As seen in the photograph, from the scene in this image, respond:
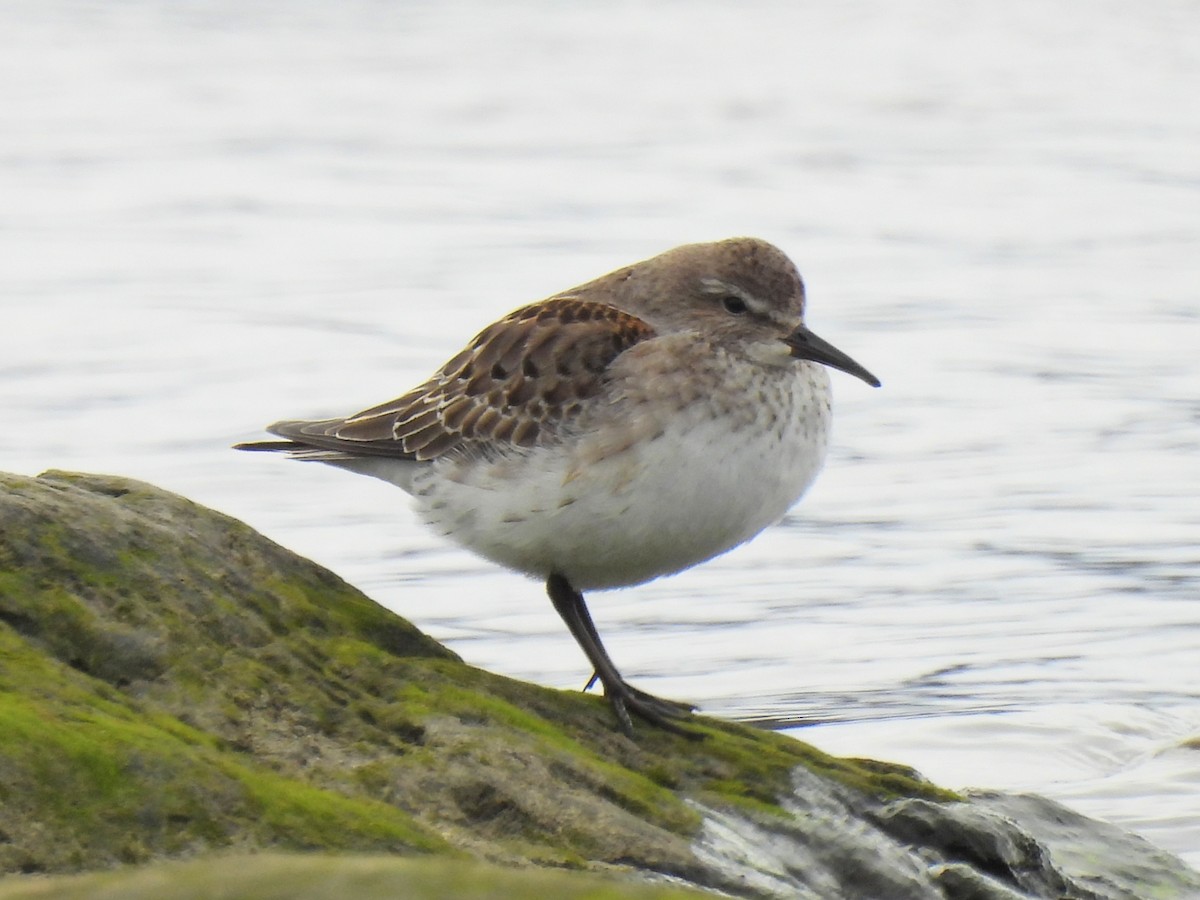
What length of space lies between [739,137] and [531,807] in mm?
19035

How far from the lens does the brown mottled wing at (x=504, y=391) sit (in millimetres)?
6629

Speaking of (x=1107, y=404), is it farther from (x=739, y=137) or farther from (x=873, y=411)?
(x=739, y=137)

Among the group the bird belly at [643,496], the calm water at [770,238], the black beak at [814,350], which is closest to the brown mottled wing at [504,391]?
the bird belly at [643,496]

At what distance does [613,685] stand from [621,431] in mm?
789

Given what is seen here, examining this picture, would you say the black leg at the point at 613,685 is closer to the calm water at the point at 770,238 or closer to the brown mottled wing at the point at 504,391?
the brown mottled wing at the point at 504,391

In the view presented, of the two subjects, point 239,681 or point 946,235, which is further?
point 946,235

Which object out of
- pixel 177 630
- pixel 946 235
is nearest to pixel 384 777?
pixel 177 630

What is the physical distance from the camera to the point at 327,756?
193 inches

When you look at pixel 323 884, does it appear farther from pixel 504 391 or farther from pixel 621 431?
pixel 504 391

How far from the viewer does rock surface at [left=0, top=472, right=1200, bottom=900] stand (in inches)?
172

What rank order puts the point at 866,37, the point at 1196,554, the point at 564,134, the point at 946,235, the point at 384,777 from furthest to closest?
the point at 866,37
the point at 564,134
the point at 946,235
the point at 1196,554
the point at 384,777

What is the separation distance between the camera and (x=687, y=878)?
4.98 metres

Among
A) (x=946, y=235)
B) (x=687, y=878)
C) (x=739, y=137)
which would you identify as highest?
(x=739, y=137)

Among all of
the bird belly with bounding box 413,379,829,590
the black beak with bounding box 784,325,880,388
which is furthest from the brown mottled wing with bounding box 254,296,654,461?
the black beak with bounding box 784,325,880,388
